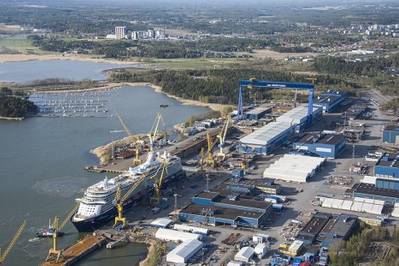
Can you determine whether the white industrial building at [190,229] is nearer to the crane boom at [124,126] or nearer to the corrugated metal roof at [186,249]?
the corrugated metal roof at [186,249]

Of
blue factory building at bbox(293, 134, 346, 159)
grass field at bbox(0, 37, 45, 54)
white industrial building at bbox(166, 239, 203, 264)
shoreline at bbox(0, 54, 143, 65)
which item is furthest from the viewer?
grass field at bbox(0, 37, 45, 54)

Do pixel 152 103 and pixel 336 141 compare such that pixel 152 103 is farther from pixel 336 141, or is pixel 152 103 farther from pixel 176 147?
pixel 336 141

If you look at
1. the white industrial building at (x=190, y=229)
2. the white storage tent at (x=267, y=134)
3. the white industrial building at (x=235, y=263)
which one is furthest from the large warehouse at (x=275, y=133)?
the white industrial building at (x=235, y=263)

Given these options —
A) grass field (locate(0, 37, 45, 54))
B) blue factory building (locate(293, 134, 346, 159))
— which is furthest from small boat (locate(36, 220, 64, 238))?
grass field (locate(0, 37, 45, 54))

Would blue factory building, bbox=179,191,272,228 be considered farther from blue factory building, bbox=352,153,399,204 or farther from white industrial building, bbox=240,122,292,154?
white industrial building, bbox=240,122,292,154

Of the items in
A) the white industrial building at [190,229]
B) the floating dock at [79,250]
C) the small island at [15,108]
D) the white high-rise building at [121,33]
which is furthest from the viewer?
the white high-rise building at [121,33]

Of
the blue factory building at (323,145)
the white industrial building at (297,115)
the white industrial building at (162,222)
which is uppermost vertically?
the white industrial building at (297,115)
